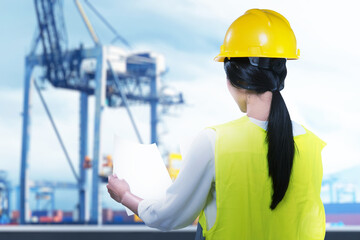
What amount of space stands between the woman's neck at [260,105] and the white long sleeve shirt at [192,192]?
1 cm

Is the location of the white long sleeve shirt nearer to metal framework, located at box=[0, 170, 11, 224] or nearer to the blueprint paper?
the blueprint paper

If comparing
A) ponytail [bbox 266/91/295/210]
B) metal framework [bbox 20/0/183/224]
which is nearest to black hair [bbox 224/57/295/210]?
ponytail [bbox 266/91/295/210]

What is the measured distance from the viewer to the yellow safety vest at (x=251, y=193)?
2.15ft

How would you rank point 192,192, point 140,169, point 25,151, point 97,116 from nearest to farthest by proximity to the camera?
1. point 192,192
2. point 140,169
3. point 97,116
4. point 25,151

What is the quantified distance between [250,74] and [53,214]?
36.4 feet

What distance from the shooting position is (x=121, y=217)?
32.9 feet

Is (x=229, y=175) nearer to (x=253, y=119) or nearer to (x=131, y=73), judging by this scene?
(x=253, y=119)

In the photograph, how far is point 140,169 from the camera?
782mm

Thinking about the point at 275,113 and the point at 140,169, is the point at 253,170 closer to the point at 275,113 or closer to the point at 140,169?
the point at 275,113

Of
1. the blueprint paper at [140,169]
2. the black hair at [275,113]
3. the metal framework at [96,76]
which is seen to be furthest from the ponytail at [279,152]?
the metal framework at [96,76]

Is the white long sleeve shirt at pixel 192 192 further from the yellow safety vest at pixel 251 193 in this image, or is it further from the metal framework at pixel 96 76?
the metal framework at pixel 96 76

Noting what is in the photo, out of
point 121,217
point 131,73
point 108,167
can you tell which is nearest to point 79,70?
point 131,73

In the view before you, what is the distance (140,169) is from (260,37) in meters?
0.29

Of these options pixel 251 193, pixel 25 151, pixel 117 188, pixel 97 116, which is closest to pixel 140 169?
pixel 117 188
